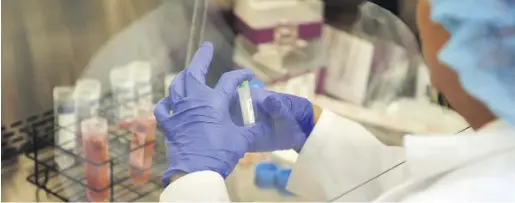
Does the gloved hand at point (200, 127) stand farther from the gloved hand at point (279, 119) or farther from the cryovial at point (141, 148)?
the cryovial at point (141, 148)

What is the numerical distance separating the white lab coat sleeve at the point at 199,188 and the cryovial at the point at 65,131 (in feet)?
1.68

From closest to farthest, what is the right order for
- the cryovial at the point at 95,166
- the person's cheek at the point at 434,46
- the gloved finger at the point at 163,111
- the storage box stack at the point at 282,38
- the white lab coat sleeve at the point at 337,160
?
the person's cheek at the point at 434,46, the gloved finger at the point at 163,111, the white lab coat sleeve at the point at 337,160, the cryovial at the point at 95,166, the storage box stack at the point at 282,38

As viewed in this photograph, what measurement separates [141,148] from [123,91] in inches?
5.7

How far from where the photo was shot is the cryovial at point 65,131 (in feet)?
4.45

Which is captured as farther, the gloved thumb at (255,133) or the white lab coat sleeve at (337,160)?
the white lab coat sleeve at (337,160)

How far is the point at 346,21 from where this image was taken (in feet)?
5.58

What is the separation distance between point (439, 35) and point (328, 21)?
87 cm

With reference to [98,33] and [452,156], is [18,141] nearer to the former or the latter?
[98,33]

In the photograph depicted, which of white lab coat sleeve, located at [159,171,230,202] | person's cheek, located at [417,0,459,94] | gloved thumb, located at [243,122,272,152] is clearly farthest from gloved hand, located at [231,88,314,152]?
person's cheek, located at [417,0,459,94]

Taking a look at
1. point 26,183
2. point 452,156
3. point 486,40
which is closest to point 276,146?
point 452,156

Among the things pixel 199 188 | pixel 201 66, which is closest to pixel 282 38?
pixel 201 66

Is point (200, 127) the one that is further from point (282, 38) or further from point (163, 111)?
point (282, 38)

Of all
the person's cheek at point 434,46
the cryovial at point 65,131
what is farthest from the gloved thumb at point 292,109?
the cryovial at point 65,131

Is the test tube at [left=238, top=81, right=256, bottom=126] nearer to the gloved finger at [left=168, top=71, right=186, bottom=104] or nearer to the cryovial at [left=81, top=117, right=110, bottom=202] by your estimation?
the gloved finger at [left=168, top=71, right=186, bottom=104]
